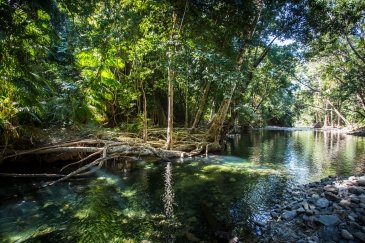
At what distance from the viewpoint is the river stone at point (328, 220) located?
5.80 m

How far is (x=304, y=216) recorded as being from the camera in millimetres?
6277

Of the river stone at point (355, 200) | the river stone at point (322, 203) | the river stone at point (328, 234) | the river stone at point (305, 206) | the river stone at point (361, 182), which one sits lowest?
the river stone at point (328, 234)

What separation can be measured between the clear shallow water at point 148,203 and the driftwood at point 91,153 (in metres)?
0.59

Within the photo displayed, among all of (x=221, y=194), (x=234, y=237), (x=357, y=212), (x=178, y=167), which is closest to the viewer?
(x=234, y=237)

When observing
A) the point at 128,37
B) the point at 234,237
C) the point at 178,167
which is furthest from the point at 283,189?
the point at 128,37

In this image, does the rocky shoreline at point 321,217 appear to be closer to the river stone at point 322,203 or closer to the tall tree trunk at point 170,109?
the river stone at point 322,203

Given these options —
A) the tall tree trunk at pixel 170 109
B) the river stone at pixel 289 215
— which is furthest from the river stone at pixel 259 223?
the tall tree trunk at pixel 170 109

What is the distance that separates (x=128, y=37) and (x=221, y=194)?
8075 millimetres

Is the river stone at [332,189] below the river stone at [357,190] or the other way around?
below

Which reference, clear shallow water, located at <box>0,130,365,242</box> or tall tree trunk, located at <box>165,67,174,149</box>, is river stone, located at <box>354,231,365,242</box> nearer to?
clear shallow water, located at <box>0,130,365,242</box>

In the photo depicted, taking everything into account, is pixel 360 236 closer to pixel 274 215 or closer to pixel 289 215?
pixel 289 215

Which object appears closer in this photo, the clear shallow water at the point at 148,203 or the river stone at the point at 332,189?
the clear shallow water at the point at 148,203

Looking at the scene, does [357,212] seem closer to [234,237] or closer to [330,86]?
[234,237]

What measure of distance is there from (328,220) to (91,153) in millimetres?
10515
